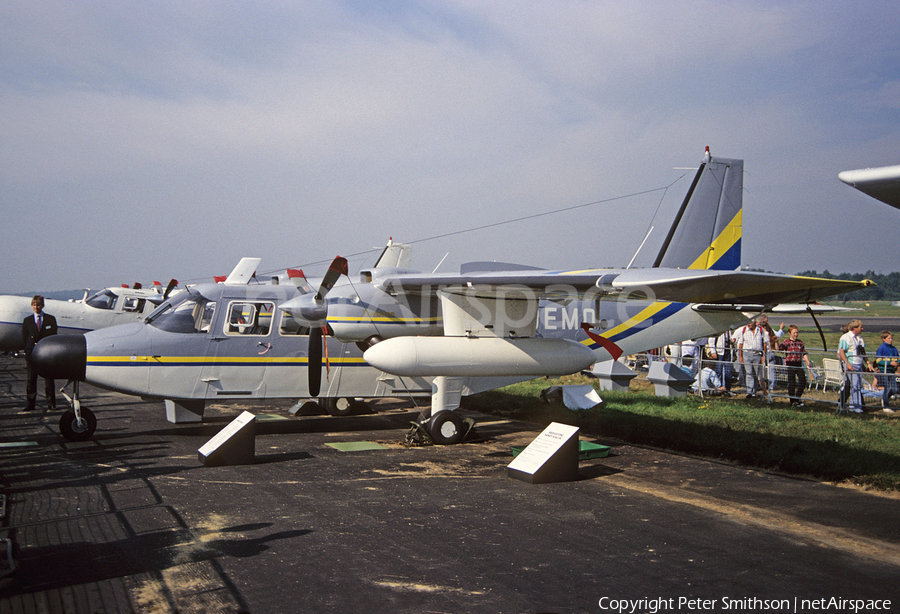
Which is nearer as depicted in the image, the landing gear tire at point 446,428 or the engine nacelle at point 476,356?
the engine nacelle at point 476,356

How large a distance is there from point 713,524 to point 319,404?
987 cm

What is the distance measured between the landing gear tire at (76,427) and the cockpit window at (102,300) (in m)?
11.7

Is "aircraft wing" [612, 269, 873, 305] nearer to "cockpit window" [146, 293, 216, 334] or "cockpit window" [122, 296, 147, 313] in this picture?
"cockpit window" [146, 293, 216, 334]

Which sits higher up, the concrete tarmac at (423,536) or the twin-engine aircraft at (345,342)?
the twin-engine aircraft at (345,342)

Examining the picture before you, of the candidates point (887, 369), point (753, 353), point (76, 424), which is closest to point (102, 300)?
point (76, 424)

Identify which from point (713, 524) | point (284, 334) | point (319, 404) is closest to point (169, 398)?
point (284, 334)

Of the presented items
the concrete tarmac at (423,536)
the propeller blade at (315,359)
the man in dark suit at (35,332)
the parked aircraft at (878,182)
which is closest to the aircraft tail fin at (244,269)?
the man in dark suit at (35,332)

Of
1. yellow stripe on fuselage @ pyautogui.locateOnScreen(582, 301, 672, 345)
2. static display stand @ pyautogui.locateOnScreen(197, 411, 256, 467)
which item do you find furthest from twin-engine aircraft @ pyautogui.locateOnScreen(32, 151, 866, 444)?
static display stand @ pyautogui.locateOnScreen(197, 411, 256, 467)

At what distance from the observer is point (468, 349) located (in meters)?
10.9

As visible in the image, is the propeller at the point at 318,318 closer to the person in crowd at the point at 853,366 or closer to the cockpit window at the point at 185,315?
the cockpit window at the point at 185,315

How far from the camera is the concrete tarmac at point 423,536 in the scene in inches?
190

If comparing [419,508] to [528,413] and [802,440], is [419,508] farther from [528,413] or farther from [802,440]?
[528,413]

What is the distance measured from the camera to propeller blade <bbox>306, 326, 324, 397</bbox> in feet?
40.0

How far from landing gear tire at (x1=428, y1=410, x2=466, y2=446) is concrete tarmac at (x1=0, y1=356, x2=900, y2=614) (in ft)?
3.56
